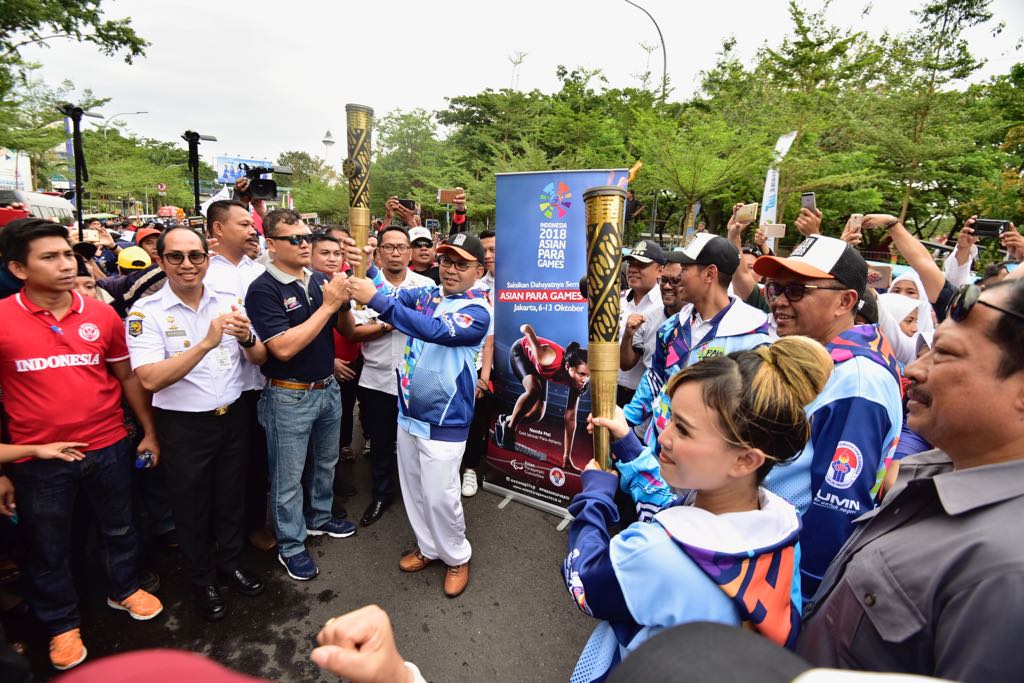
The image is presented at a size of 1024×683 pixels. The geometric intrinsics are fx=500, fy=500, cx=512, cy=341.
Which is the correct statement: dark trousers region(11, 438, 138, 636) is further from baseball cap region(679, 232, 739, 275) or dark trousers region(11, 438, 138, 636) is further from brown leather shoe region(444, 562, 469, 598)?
baseball cap region(679, 232, 739, 275)

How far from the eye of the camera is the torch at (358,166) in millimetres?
2541

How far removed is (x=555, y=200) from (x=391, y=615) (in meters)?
3.20

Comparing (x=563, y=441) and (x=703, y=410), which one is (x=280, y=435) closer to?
(x=563, y=441)

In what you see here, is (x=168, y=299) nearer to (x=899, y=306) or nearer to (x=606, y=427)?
(x=606, y=427)

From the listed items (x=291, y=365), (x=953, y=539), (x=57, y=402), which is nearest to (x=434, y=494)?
(x=291, y=365)

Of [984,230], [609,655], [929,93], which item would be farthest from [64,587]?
[929,93]

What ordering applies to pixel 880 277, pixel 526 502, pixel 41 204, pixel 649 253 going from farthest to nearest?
1. pixel 41 204
2. pixel 880 277
3. pixel 526 502
4. pixel 649 253

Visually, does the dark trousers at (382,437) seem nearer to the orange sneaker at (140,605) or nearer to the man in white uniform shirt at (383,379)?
the man in white uniform shirt at (383,379)

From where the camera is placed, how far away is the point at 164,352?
9.64 feet

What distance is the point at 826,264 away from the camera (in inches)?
89.8

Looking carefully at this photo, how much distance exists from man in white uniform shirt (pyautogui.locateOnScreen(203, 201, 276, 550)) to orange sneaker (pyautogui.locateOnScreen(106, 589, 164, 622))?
781 mm

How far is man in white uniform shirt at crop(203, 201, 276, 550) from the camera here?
3688 millimetres

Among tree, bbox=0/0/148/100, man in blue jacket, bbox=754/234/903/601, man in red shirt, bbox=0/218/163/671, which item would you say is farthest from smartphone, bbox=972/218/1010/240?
tree, bbox=0/0/148/100

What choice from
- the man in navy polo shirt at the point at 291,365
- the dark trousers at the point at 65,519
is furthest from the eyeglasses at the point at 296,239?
the dark trousers at the point at 65,519
